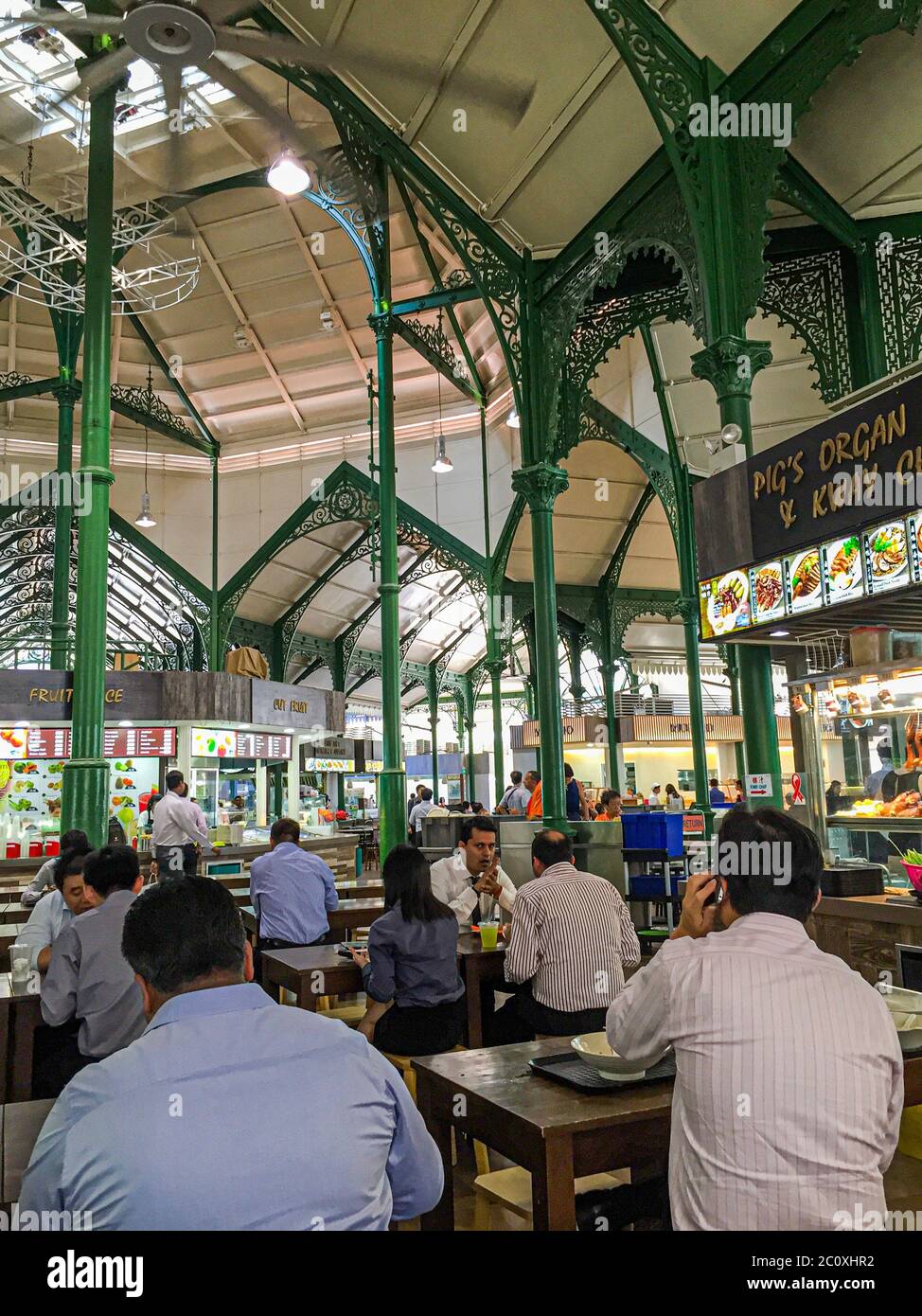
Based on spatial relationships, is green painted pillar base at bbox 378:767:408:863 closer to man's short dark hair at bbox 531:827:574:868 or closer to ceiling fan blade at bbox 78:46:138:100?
man's short dark hair at bbox 531:827:574:868

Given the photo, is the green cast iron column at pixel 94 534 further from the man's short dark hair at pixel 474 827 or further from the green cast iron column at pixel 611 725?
the green cast iron column at pixel 611 725

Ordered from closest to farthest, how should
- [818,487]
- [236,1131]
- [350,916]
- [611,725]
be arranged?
[236,1131]
[818,487]
[350,916]
[611,725]

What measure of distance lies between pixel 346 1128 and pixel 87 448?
626 cm

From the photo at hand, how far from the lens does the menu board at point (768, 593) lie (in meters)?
5.85

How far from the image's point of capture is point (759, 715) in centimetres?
621

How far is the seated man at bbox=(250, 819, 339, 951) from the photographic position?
6.40 meters

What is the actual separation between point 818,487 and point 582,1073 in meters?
4.04

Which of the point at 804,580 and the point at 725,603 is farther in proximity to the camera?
the point at 725,603

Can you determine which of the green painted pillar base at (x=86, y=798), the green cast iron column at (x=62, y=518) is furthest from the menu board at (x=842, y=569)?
the green cast iron column at (x=62, y=518)

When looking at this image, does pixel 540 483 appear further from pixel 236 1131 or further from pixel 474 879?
pixel 236 1131

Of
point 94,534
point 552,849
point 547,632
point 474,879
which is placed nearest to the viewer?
point 552,849

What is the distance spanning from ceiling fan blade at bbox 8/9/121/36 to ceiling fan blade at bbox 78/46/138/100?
0.20 meters

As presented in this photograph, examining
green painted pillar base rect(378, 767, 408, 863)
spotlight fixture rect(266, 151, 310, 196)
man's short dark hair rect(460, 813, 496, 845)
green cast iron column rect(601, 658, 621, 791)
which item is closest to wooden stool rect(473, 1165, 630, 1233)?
man's short dark hair rect(460, 813, 496, 845)

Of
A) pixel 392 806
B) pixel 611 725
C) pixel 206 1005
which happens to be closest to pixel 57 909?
pixel 206 1005
